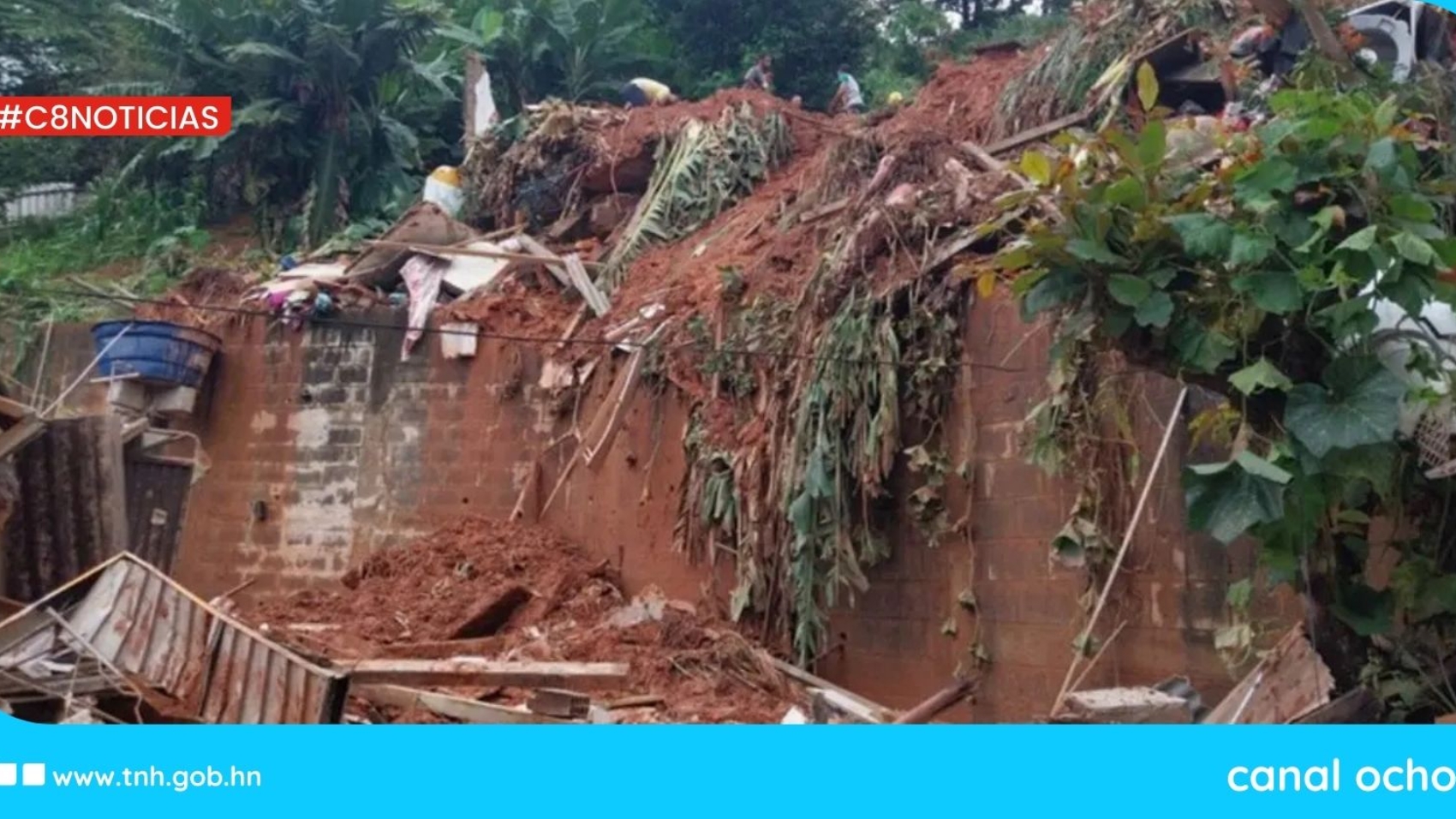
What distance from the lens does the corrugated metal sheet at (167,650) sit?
5941 millimetres

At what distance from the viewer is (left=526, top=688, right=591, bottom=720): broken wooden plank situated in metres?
6.91

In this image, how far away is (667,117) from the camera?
12727mm

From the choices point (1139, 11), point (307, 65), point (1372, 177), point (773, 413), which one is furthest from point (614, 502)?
point (307, 65)

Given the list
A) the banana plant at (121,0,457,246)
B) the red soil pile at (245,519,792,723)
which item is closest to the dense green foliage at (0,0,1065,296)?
the banana plant at (121,0,457,246)

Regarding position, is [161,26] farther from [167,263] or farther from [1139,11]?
[1139,11]

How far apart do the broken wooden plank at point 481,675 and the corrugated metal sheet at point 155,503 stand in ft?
4.06

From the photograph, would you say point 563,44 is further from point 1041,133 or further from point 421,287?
point 1041,133

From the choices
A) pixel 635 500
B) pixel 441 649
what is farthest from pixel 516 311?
pixel 441 649

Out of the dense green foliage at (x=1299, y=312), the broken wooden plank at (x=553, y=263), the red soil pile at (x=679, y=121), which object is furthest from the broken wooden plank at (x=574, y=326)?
the dense green foliage at (x=1299, y=312)

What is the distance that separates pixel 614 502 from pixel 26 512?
388 centimetres

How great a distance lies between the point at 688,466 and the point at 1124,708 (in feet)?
13.8

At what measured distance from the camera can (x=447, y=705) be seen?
23.1 feet

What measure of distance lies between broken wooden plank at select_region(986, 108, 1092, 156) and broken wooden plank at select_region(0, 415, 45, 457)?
534 centimetres
